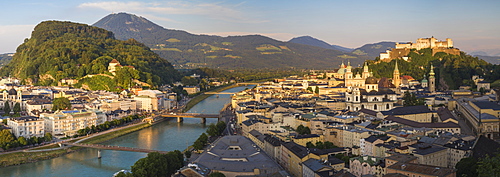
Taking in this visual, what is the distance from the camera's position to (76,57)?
4006cm

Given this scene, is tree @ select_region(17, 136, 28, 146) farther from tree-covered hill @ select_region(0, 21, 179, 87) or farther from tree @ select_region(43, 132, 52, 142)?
tree-covered hill @ select_region(0, 21, 179, 87)

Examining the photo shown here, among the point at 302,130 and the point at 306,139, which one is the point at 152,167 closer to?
the point at 306,139

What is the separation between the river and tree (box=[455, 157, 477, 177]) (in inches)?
362

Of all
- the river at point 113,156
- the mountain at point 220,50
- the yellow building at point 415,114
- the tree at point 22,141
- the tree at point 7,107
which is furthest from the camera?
the mountain at point 220,50

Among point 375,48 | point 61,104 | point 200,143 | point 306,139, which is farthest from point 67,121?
point 375,48

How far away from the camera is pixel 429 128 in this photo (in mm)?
14977

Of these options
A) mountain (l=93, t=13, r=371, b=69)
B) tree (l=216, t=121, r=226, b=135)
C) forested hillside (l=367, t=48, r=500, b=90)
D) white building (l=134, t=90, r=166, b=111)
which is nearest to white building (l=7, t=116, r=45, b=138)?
tree (l=216, t=121, r=226, b=135)

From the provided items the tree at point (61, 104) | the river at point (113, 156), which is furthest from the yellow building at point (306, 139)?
the tree at point (61, 104)

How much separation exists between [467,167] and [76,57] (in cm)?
3514

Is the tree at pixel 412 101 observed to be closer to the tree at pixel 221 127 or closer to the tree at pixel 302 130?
the tree at pixel 302 130

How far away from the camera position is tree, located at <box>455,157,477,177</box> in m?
10.2

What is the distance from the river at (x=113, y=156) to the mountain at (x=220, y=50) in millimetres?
69708

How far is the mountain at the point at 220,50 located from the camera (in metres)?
99.1

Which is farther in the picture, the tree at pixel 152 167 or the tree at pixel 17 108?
the tree at pixel 17 108
